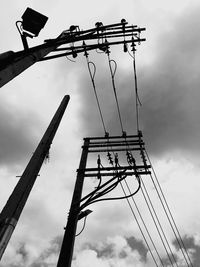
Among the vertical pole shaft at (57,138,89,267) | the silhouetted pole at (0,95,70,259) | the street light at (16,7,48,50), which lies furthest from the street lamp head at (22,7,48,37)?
the vertical pole shaft at (57,138,89,267)

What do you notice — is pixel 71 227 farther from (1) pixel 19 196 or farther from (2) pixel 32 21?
(2) pixel 32 21

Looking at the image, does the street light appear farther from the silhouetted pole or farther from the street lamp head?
the silhouetted pole

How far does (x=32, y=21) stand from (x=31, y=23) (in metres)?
0.03

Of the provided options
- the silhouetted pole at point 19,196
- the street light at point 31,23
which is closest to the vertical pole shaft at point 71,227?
the silhouetted pole at point 19,196

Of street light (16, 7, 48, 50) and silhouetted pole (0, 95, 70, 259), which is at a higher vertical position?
street light (16, 7, 48, 50)

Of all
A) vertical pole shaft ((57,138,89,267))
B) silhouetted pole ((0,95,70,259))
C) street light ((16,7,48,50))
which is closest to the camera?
silhouetted pole ((0,95,70,259))

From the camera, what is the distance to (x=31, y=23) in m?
3.62

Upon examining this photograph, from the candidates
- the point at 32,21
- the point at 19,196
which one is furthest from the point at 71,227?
the point at 32,21

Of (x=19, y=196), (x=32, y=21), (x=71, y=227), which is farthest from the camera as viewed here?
(x=71, y=227)

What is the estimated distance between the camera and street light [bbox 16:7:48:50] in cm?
352

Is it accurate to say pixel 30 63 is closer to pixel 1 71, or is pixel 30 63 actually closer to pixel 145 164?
pixel 1 71

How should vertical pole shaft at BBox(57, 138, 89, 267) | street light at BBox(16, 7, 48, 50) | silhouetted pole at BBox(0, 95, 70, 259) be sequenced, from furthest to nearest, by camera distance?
1. vertical pole shaft at BBox(57, 138, 89, 267)
2. street light at BBox(16, 7, 48, 50)
3. silhouetted pole at BBox(0, 95, 70, 259)

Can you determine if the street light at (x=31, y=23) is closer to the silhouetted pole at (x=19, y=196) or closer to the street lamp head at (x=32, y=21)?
the street lamp head at (x=32, y=21)

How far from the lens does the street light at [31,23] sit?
352 cm
